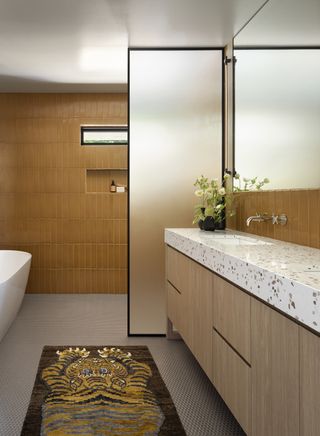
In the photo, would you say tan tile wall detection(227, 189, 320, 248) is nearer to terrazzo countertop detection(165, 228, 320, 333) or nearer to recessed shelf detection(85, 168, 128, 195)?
terrazzo countertop detection(165, 228, 320, 333)

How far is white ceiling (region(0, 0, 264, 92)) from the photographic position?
3.61 metres

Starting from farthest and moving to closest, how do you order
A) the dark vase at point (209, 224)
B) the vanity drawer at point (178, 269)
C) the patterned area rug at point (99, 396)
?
1. the dark vase at point (209, 224)
2. the vanity drawer at point (178, 269)
3. the patterned area rug at point (99, 396)

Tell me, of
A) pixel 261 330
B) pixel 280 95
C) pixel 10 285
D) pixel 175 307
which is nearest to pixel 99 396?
pixel 175 307

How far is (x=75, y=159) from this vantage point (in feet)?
21.2

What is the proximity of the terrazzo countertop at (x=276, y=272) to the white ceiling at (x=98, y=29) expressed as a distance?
66.4 inches

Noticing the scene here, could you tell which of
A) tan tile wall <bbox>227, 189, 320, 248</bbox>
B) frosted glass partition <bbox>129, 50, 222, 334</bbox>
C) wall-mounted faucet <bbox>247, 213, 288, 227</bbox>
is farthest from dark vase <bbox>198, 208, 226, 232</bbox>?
wall-mounted faucet <bbox>247, 213, 288, 227</bbox>

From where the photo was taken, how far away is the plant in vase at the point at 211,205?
13.4 feet

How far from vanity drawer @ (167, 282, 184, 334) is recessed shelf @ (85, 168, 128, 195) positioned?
2.66 meters

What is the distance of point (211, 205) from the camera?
4.26 m

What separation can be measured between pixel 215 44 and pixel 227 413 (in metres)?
3.00

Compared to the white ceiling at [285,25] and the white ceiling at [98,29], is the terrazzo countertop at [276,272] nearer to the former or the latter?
the white ceiling at [285,25]

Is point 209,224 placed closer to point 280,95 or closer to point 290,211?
point 290,211

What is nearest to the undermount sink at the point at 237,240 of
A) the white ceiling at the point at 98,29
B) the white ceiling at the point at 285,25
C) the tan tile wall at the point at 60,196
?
the white ceiling at the point at 285,25

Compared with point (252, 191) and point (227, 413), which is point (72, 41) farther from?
point (227, 413)
